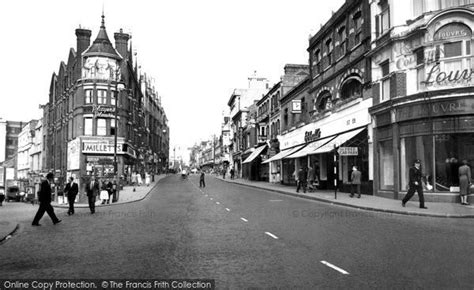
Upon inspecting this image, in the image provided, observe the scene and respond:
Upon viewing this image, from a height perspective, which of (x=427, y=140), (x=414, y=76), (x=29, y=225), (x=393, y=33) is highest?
(x=393, y=33)

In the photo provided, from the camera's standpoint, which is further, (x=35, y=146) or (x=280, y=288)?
(x=35, y=146)

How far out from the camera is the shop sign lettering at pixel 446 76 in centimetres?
1853

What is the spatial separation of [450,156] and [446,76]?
3.55 m

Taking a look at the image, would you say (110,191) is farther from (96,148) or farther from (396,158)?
(96,148)

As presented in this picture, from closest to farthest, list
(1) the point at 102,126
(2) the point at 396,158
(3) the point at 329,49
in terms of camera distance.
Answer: (2) the point at 396,158
(3) the point at 329,49
(1) the point at 102,126

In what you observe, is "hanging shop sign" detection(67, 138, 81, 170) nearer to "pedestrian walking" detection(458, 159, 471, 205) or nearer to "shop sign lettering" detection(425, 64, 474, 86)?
"shop sign lettering" detection(425, 64, 474, 86)

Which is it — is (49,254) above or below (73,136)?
below

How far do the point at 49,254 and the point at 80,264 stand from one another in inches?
60.7

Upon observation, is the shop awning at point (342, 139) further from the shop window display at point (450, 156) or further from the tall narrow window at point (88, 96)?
the tall narrow window at point (88, 96)

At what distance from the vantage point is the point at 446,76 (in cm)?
1897

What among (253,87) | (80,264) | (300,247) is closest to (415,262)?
(300,247)

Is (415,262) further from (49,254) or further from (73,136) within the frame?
(73,136)

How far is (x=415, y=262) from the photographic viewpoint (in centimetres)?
748

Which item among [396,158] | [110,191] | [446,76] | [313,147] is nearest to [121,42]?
[313,147]
